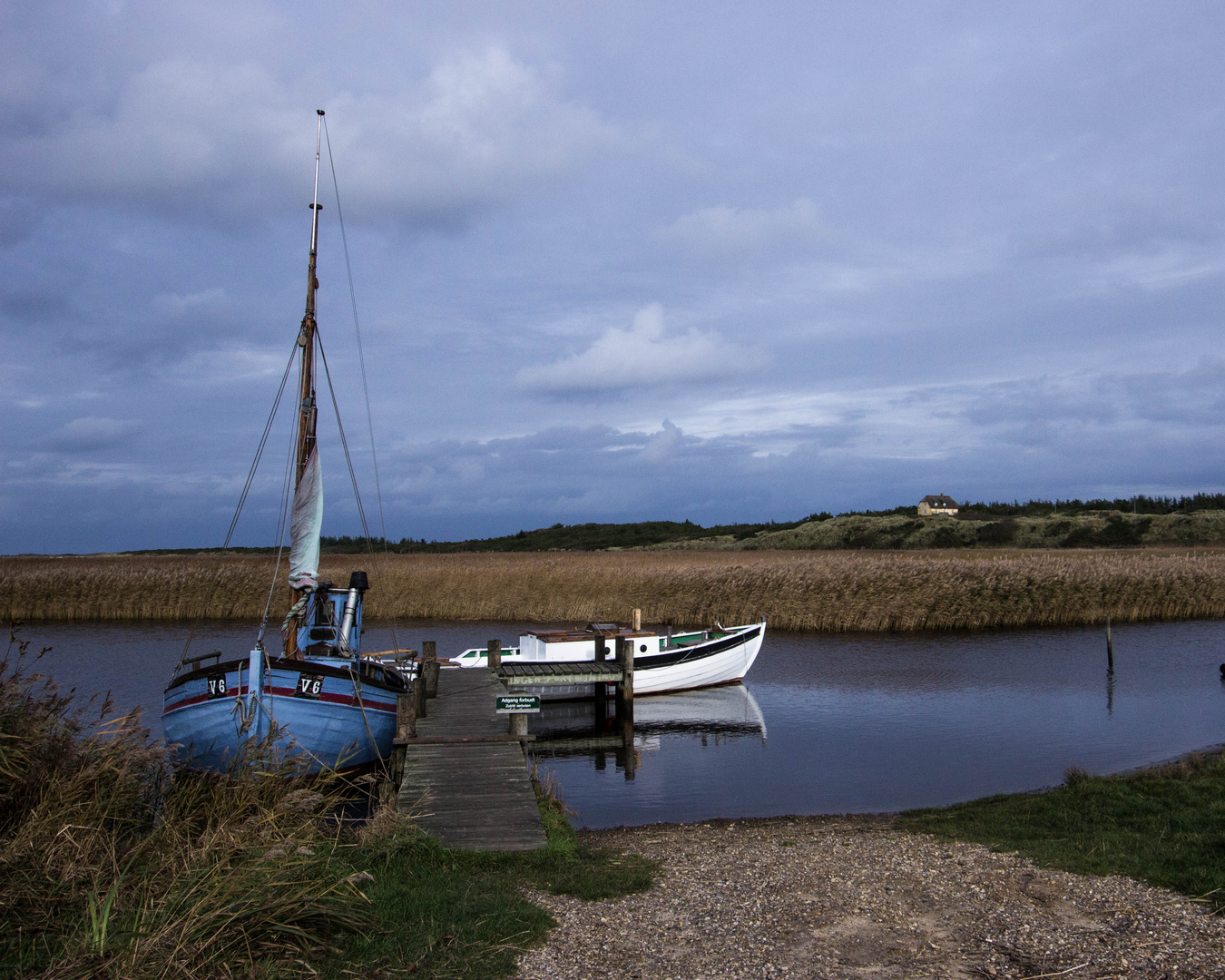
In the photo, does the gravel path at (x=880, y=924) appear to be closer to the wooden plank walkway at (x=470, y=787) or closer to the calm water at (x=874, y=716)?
the wooden plank walkway at (x=470, y=787)

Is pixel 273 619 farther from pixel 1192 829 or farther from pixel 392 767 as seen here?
pixel 1192 829

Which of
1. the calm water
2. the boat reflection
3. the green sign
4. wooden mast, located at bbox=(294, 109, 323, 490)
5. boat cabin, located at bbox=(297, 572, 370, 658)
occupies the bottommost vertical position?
the boat reflection

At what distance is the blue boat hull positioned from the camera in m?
14.1

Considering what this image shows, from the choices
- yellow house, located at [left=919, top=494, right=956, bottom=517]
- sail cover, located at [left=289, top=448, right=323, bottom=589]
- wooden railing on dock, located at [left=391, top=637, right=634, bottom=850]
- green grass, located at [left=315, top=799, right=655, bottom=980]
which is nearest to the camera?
green grass, located at [left=315, top=799, right=655, bottom=980]

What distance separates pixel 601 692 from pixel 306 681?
9.81 meters

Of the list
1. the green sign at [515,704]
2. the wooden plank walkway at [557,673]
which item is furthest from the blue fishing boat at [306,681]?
the wooden plank walkway at [557,673]

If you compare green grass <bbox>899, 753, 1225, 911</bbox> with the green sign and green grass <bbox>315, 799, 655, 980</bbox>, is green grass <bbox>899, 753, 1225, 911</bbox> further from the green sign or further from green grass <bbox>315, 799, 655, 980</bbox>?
the green sign

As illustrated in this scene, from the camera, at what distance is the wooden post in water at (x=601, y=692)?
2231cm

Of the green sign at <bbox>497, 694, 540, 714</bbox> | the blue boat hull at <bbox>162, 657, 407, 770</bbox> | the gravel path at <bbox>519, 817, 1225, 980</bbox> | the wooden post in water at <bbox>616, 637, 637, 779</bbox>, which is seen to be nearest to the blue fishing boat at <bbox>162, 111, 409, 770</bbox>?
the blue boat hull at <bbox>162, 657, 407, 770</bbox>

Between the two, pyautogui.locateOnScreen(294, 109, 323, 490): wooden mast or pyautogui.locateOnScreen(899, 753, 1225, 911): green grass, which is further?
pyautogui.locateOnScreen(294, 109, 323, 490): wooden mast

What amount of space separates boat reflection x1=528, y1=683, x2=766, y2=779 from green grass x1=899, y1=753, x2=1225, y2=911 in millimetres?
7014

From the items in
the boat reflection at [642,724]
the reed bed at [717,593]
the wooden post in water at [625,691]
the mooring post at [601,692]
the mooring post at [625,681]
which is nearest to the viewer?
the boat reflection at [642,724]

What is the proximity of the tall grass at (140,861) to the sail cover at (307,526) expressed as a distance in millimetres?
6716

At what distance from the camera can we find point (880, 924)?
24.1 feet
